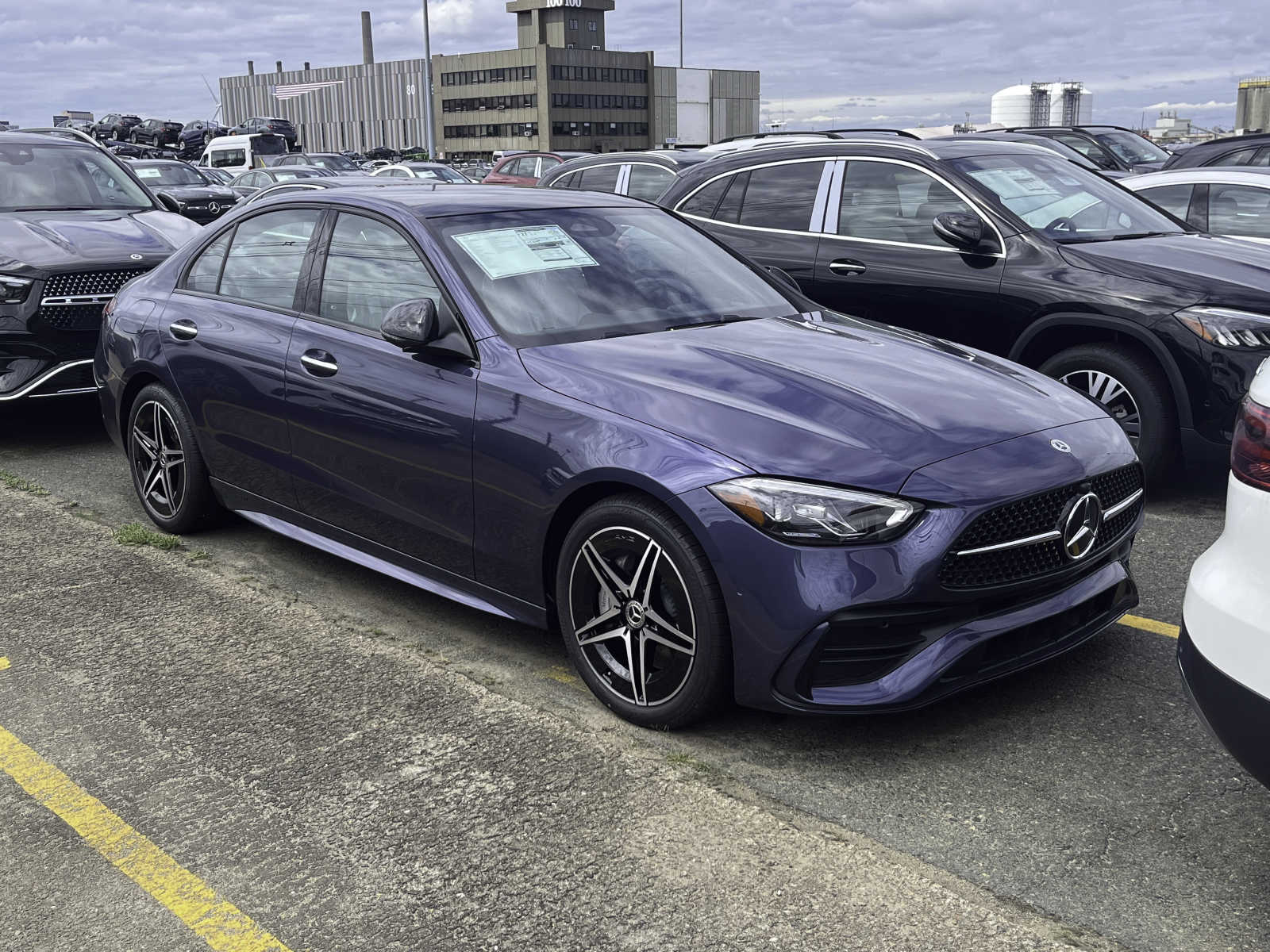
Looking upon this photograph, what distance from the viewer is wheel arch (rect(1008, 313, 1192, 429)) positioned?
6266mm

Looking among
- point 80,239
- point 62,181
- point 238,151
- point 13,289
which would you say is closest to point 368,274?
point 13,289

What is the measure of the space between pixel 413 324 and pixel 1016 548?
80.2 inches

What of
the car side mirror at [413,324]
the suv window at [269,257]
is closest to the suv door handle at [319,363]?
the suv window at [269,257]

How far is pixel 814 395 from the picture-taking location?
3.90 m

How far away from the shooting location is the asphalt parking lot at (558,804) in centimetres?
297

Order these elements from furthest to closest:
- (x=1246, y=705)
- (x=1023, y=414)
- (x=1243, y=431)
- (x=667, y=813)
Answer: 1. (x=1023, y=414)
2. (x=667, y=813)
3. (x=1243, y=431)
4. (x=1246, y=705)

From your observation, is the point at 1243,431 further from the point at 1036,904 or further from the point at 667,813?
the point at 667,813

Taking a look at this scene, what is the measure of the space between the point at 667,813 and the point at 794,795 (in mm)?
360

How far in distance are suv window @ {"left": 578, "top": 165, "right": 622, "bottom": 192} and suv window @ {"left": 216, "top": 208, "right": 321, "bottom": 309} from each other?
7599 millimetres

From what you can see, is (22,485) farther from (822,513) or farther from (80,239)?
(822,513)

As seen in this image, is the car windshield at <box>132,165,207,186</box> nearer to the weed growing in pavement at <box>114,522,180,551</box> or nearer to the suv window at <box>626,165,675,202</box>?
the suv window at <box>626,165,675,202</box>

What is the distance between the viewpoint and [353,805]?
139 inches

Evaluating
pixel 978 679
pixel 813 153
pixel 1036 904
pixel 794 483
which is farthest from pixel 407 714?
pixel 813 153

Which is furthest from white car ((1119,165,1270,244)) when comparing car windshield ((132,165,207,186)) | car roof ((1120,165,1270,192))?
car windshield ((132,165,207,186))
